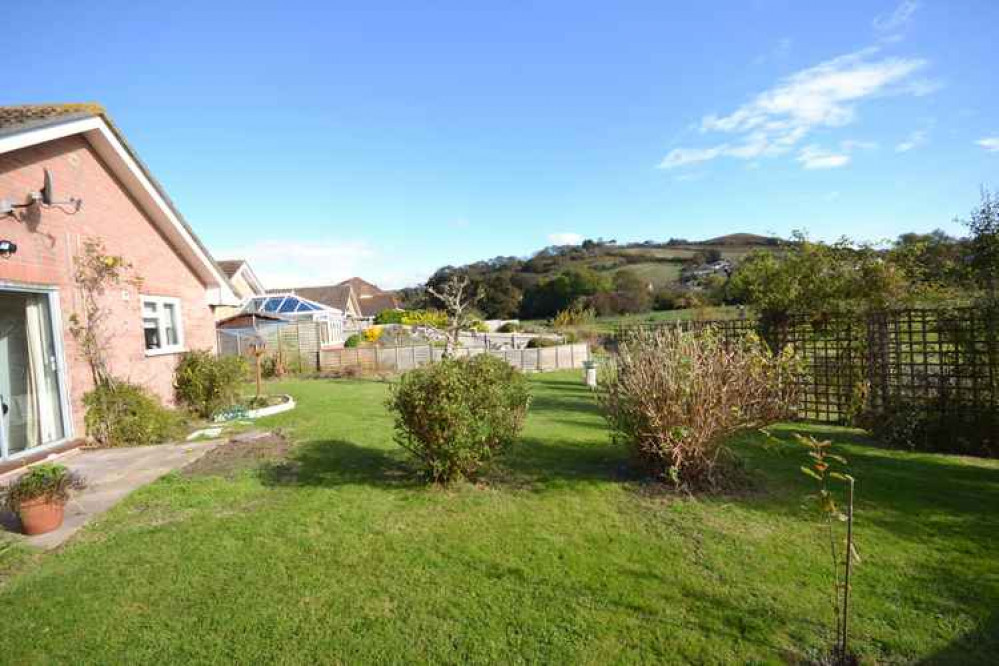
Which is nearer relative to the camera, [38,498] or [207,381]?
[38,498]

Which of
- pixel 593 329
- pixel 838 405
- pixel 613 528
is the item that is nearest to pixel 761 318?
pixel 838 405

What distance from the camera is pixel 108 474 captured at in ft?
21.4

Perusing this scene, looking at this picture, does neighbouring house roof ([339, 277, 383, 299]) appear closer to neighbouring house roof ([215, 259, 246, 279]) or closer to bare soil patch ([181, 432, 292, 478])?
neighbouring house roof ([215, 259, 246, 279])

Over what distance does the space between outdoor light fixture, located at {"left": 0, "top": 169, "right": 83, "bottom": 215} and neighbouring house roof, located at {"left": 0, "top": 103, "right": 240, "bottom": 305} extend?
54 cm

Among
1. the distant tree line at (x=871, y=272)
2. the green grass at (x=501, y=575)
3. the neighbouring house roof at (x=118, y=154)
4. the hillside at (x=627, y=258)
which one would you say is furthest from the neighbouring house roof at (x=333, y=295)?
the green grass at (x=501, y=575)

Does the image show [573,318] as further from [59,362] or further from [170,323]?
[59,362]

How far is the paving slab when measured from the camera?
4.83 meters

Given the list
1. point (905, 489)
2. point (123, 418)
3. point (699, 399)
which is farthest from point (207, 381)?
point (905, 489)

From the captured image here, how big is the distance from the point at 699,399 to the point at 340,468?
4.78 metres

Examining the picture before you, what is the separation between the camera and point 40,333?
7418 millimetres

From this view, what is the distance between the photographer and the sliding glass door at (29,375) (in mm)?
6832

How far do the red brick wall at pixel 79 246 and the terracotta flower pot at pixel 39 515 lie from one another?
374 cm

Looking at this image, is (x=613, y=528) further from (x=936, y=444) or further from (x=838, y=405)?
(x=838, y=405)

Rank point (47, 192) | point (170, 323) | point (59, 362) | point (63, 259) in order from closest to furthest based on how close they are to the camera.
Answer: point (47, 192) → point (59, 362) → point (63, 259) → point (170, 323)
